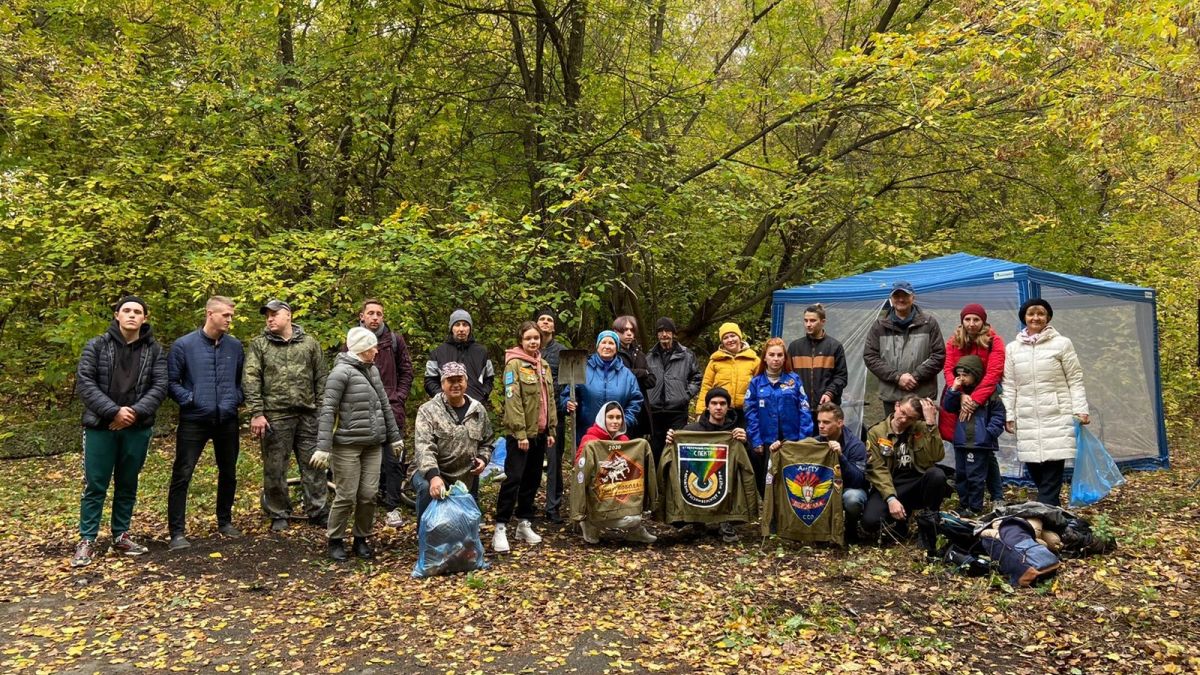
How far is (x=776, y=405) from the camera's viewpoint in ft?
18.3

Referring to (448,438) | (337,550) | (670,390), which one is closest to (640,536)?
(670,390)

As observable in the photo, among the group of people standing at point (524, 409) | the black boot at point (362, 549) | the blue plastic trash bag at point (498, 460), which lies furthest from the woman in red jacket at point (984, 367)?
the black boot at point (362, 549)

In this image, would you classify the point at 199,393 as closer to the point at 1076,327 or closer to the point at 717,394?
the point at 717,394

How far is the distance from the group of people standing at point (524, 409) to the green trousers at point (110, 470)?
0.01m

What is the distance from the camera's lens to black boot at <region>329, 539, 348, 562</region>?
16.5ft

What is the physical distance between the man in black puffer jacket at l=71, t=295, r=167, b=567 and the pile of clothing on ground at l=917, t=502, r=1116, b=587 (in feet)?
16.2

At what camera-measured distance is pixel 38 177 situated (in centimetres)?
747

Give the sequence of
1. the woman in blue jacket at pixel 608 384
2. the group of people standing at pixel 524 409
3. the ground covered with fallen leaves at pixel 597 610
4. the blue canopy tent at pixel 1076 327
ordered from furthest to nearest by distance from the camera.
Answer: the blue canopy tent at pixel 1076 327 < the woman in blue jacket at pixel 608 384 < the group of people standing at pixel 524 409 < the ground covered with fallen leaves at pixel 597 610

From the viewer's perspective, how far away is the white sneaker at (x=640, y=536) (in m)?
5.48

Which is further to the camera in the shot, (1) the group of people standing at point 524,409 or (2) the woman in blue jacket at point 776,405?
(2) the woman in blue jacket at point 776,405

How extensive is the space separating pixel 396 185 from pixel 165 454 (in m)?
4.36

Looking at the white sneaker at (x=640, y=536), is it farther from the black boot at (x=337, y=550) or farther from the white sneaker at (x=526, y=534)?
the black boot at (x=337, y=550)

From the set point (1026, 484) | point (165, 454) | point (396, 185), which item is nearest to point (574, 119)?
point (396, 185)

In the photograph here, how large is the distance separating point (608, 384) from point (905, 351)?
2263mm
